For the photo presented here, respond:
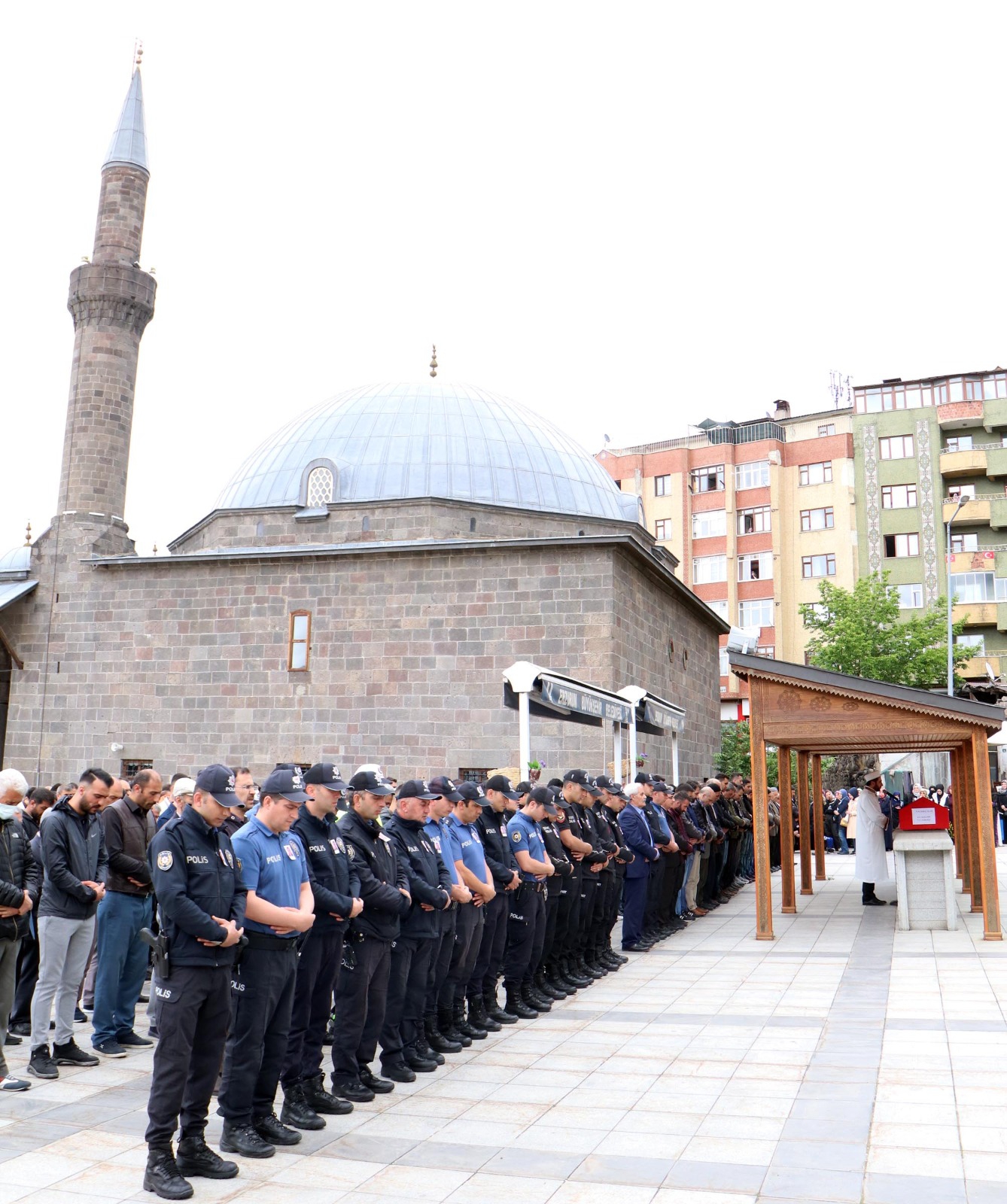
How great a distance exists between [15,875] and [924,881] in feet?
33.3

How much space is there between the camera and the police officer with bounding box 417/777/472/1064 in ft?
22.6

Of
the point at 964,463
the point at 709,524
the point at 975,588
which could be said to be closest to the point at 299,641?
the point at 709,524

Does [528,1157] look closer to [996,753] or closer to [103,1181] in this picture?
[103,1181]

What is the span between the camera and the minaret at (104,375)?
2480 centimetres

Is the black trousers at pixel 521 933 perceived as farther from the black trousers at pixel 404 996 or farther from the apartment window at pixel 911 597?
the apartment window at pixel 911 597

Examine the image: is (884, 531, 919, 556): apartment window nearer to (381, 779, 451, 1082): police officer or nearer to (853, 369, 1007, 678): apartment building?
(853, 369, 1007, 678): apartment building

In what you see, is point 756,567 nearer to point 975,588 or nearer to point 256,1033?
point 975,588

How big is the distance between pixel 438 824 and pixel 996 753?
37273 millimetres

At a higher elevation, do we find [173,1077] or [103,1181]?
[173,1077]

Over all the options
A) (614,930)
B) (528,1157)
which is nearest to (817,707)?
(614,930)

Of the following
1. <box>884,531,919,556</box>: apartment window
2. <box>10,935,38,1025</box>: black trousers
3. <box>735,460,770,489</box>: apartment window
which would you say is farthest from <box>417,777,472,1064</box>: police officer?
<box>735,460,770,489</box>: apartment window

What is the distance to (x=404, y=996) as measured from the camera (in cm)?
657

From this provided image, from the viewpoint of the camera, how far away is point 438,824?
727 centimetres

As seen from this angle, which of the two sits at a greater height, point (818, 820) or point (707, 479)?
point (707, 479)
